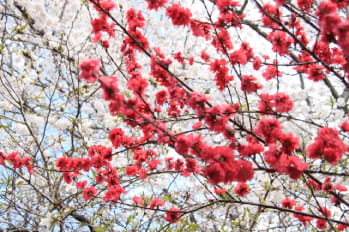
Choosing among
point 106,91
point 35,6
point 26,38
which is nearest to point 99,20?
point 106,91

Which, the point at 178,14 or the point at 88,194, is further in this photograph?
the point at 88,194

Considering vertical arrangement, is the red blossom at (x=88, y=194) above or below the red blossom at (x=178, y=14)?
below

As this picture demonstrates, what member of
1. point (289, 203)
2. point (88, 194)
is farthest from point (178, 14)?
point (289, 203)

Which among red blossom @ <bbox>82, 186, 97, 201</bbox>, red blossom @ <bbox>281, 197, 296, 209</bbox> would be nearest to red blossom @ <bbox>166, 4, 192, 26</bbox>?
red blossom @ <bbox>82, 186, 97, 201</bbox>

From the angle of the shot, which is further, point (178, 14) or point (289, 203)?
point (289, 203)

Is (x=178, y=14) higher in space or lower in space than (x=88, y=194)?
higher

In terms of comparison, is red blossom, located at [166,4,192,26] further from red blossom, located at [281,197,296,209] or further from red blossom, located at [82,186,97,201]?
red blossom, located at [281,197,296,209]

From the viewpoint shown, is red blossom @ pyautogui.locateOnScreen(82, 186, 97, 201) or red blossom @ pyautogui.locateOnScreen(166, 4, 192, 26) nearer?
red blossom @ pyautogui.locateOnScreen(166, 4, 192, 26)

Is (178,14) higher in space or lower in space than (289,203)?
higher

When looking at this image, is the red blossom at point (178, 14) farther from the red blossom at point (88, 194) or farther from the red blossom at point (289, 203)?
the red blossom at point (289, 203)

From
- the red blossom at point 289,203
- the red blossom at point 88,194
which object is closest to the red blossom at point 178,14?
the red blossom at point 88,194

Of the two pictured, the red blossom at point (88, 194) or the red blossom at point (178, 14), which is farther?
the red blossom at point (88, 194)

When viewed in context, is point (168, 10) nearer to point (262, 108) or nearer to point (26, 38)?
point (262, 108)

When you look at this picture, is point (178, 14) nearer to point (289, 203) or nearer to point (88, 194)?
point (88, 194)
